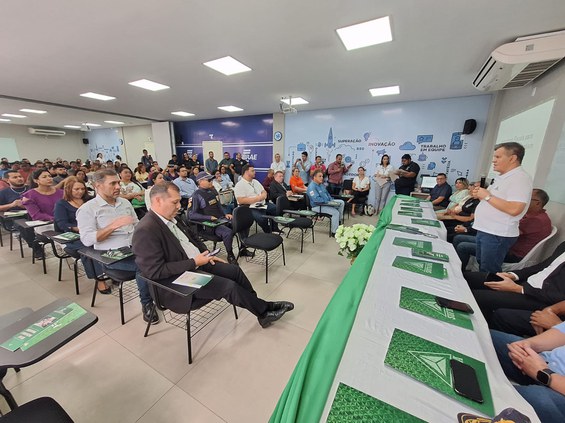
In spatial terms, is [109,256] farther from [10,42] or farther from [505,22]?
[505,22]

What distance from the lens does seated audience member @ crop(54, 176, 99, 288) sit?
2.39m

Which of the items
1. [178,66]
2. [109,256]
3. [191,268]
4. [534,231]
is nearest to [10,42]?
[178,66]

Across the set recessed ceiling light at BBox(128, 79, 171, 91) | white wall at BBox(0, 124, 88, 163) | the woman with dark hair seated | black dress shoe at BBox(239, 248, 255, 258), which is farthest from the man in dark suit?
white wall at BBox(0, 124, 88, 163)

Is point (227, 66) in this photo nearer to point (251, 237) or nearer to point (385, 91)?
point (251, 237)

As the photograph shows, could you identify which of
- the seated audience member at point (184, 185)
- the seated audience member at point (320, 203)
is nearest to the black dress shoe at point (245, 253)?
the seated audience member at point (320, 203)

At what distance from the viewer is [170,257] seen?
5.65ft

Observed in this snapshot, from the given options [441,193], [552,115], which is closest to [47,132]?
[441,193]

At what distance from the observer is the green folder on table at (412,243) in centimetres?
187

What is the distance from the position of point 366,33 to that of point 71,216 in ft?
13.5

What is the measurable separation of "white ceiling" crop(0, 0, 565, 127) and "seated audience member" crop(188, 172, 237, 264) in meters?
1.86

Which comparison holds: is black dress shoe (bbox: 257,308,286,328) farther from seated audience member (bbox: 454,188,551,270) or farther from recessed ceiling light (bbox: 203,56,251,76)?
recessed ceiling light (bbox: 203,56,251,76)

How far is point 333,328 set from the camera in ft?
3.31

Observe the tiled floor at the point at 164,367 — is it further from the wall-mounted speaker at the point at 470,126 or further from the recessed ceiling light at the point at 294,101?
the wall-mounted speaker at the point at 470,126

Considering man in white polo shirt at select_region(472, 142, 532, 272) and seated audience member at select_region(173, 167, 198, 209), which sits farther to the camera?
seated audience member at select_region(173, 167, 198, 209)
